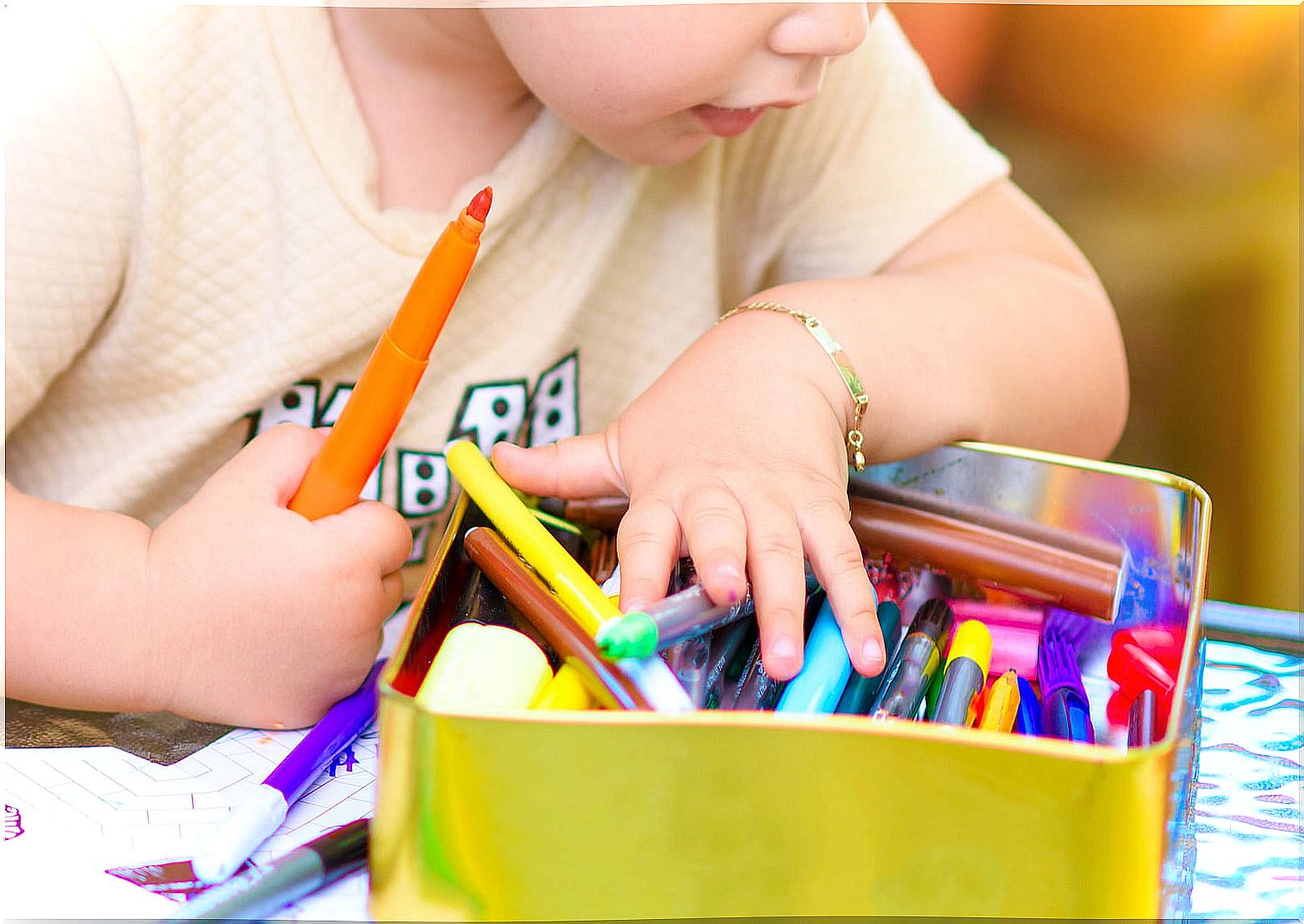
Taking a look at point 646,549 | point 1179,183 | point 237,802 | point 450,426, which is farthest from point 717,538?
point 1179,183

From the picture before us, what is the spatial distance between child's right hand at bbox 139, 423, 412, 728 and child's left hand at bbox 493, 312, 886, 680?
48 millimetres

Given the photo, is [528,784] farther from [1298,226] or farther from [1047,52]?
[1047,52]

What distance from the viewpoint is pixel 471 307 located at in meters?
0.46

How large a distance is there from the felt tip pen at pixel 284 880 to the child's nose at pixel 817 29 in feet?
0.75

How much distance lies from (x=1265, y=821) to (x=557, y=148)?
333 millimetres

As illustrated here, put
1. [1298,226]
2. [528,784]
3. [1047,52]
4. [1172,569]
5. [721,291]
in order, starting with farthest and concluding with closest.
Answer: [1047,52] < [1298,226] < [721,291] < [1172,569] < [528,784]

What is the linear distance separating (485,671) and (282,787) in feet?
0.22

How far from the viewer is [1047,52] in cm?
109

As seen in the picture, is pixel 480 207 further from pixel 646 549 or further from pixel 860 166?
pixel 860 166

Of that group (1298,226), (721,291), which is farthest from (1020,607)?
(1298,226)

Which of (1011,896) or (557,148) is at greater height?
(557,148)

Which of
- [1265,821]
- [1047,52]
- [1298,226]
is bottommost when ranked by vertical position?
[1265,821]

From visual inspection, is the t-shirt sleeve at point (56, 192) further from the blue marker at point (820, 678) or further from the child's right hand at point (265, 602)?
the blue marker at point (820, 678)

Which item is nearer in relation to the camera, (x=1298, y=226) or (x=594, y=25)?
(x=594, y=25)
